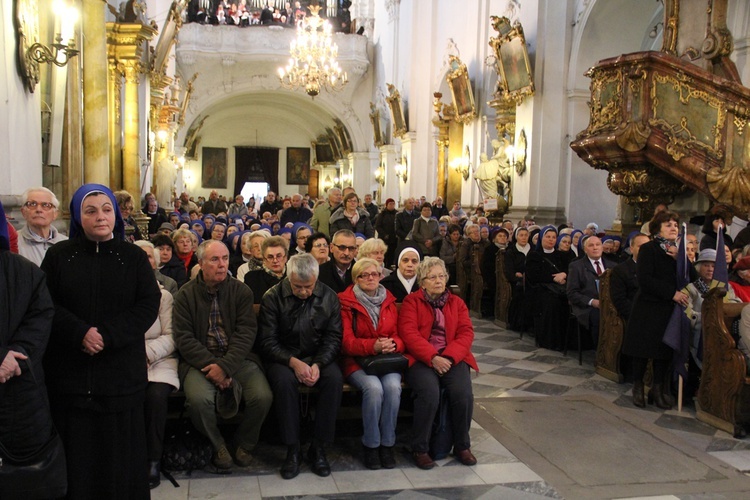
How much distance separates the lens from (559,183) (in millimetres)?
12133

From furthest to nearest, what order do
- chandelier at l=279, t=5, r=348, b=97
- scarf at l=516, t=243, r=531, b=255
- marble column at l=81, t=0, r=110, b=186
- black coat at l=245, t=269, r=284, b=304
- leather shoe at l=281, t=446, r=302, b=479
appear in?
chandelier at l=279, t=5, r=348, b=97
scarf at l=516, t=243, r=531, b=255
marble column at l=81, t=0, r=110, b=186
black coat at l=245, t=269, r=284, b=304
leather shoe at l=281, t=446, r=302, b=479

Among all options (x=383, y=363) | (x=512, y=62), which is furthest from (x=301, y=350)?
(x=512, y=62)

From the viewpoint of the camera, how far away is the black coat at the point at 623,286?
610 cm

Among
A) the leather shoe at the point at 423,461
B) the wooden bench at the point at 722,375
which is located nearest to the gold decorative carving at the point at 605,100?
the wooden bench at the point at 722,375

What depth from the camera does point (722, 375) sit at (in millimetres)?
4906

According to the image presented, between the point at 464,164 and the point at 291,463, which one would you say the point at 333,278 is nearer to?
the point at 291,463

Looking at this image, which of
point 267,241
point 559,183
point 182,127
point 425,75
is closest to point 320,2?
point 182,127

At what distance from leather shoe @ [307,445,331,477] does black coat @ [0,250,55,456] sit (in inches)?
68.3

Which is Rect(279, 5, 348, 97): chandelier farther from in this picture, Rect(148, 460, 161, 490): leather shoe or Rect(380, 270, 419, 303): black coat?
Rect(148, 460, 161, 490): leather shoe

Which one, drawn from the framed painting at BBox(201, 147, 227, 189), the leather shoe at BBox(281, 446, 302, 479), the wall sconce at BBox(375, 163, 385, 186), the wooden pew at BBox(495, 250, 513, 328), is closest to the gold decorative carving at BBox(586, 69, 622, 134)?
the wooden pew at BBox(495, 250, 513, 328)

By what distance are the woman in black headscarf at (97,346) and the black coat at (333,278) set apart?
2349 mm

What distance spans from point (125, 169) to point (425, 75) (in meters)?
10.9

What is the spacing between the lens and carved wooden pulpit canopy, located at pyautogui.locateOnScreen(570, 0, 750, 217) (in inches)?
284

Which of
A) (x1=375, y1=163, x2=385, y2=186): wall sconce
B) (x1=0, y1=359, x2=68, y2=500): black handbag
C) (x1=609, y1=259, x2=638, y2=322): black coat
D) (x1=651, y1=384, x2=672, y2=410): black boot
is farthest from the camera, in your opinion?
(x1=375, y1=163, x2=385, y2=186): wall sconce
